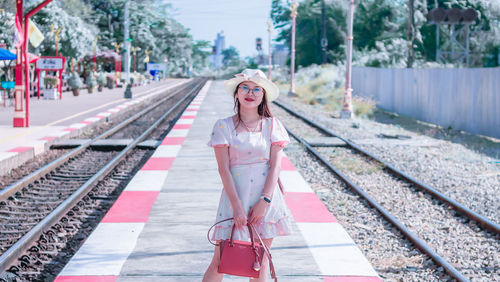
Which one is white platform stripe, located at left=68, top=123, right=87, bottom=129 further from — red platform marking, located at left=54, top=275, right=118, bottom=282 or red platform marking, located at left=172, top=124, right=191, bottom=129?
red platform marking, located at left=54, top=275, right=118, bottom=282

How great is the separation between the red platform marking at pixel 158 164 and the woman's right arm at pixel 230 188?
229 inches

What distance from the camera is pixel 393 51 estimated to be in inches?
1753

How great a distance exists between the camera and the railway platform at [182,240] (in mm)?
4391

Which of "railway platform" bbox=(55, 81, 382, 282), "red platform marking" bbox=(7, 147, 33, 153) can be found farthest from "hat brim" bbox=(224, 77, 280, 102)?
"red platform marking" bbox=(7, 147, 33, 153)

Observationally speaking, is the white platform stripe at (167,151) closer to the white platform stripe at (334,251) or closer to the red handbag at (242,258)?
the white platform stripe at (334,251)

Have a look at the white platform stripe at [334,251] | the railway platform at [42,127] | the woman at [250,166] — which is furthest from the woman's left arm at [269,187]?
the railway platform at [42,127]

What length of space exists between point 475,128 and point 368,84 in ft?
42.0

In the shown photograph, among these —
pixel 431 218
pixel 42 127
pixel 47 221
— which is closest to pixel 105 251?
pixel 47 221

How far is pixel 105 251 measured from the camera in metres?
4.89

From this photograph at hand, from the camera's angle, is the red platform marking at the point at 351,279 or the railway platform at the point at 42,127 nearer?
the red platform marking at the point at 351,279

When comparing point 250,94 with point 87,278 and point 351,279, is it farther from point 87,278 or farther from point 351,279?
point 87,278

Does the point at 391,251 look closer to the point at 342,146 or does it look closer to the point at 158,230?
the point at 158,230

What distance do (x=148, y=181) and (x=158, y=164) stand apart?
1457 millimetres

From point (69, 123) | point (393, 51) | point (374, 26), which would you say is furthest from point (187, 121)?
point (374, 26)
